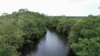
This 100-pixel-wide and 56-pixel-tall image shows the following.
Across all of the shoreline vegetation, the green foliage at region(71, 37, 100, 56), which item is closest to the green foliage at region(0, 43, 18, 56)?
the shoreline vegetation

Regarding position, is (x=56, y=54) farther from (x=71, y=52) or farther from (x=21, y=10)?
(x=21, y=10)

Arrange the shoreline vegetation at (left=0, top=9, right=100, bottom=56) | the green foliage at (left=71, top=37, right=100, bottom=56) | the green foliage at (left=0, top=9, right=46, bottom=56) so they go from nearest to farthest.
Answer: the green foliage at (left=71, top=37, right=100, bottom=56), the shoreline vegetation at (left=0, top=9, right=100, bottom=56), the green foliage at (left=0, top=9, right=46, bottom=56)

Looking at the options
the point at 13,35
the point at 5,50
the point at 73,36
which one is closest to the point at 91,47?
the point at 5,50

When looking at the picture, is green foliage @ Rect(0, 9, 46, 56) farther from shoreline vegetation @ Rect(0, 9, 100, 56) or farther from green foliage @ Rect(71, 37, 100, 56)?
green foliage @ Rect(71, 37, 100, 56)

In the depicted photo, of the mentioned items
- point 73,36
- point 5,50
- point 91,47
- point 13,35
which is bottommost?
point 73,36

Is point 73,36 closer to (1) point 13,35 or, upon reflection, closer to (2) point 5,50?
(1) point 13,35

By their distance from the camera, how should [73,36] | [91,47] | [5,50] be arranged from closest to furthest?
[91,47] → [5,50] → [73,36]

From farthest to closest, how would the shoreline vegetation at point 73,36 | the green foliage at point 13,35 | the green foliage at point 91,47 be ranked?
the green foliage at point 13,35, the shoreline vegetation at point 73,36, the green foliage at point 91,47

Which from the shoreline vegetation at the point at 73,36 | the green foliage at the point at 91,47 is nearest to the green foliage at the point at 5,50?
the shoreline vegetation at the point at 73,36

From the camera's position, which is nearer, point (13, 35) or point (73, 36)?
point (13, 35)

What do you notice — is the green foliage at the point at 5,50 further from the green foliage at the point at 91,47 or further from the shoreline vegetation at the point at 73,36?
the green foliage at the point at 91,47

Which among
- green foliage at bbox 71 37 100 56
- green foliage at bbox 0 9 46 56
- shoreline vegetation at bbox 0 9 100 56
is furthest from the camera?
green foliage at bbox 0 9 46 56

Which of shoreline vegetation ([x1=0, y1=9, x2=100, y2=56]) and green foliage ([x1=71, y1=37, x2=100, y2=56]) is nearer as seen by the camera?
green foliage ([x1=71, y1=37, x2=100, y2=56])
